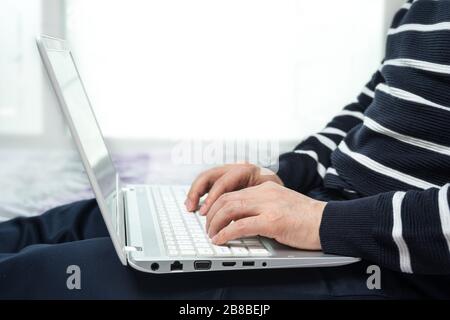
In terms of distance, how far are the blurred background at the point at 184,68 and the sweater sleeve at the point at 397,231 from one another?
95cm

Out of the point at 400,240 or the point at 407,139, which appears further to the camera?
the point at 407,139

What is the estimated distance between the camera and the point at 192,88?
1585mm

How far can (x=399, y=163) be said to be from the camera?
759 mm

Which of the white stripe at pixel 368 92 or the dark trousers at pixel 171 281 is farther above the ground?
the white stripe at pixel 368 92

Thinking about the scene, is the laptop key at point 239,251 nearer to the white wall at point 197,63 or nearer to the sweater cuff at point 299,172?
the sweater cuff at point 299,172

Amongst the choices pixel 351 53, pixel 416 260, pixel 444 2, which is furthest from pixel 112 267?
pixel 351 53

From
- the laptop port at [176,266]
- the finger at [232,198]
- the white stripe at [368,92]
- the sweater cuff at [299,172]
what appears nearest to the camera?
the laptop port at [176,266]

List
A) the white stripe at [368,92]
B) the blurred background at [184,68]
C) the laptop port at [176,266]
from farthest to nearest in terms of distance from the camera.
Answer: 1. the blurred background at [184,68]
2. the white stripe at [368,92]
3. the laptop port at [176,266]

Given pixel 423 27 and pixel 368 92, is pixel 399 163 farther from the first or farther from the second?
pixel 368 92

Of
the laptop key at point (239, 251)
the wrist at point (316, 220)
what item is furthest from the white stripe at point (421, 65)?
the laptop key at point (239, 251)

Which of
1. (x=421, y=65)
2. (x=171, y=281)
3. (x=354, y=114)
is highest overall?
(x=421, y=65)

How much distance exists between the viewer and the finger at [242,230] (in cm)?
63

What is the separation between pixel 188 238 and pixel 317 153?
1.35 feet

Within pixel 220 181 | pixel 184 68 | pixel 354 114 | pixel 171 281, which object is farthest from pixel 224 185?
pixel 184 68
